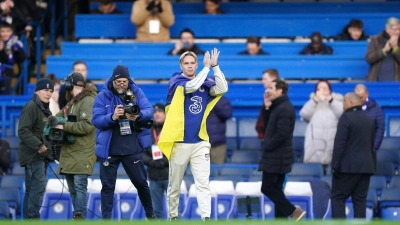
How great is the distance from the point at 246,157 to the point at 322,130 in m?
1.20

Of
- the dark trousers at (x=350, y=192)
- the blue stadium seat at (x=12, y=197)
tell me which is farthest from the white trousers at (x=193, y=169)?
the blue stadium seat at (x=12, y=197)

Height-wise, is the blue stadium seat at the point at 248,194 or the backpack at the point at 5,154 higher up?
the backpack at the point at 5,154

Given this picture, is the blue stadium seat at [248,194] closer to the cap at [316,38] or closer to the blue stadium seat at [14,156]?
the blue stadium seat at [14,156]

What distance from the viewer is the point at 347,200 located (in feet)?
44.3

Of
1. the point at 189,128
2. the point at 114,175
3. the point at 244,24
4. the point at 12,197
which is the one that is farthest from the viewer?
the point at 244,24

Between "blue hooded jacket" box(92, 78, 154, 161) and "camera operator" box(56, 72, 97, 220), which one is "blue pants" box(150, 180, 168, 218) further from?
"blue hooded jacket" box(92, 78, 154, 161)

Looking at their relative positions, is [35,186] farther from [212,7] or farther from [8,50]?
[212,7]

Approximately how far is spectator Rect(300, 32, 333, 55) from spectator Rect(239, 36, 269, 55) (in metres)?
0.70

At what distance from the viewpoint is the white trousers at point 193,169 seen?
10.8 meters

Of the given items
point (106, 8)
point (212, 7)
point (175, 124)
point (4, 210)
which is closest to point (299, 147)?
point (212, 7)

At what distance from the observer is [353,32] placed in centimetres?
1750

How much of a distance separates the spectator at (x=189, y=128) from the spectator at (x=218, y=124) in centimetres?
361

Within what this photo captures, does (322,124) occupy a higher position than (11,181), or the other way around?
(322,124)

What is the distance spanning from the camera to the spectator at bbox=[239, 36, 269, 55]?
1662 cm
